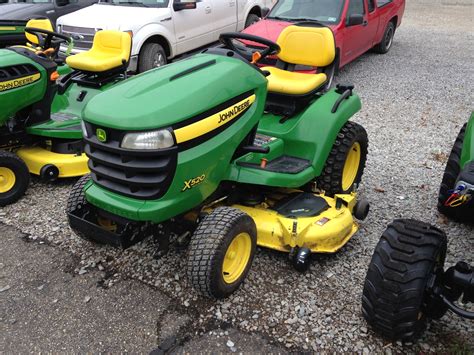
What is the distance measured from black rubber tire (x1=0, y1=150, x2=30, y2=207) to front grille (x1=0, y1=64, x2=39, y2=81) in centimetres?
66

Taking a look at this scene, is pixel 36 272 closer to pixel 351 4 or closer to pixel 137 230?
pixel 137 230

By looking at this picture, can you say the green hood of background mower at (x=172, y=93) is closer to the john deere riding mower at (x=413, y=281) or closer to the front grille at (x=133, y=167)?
the front grille at (x=133, y=167)

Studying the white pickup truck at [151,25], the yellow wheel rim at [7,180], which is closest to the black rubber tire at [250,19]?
the white pickup truck at [151,25]

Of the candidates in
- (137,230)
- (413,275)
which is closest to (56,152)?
(137,230)

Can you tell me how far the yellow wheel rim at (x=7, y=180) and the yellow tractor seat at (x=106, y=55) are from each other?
4.48 ft

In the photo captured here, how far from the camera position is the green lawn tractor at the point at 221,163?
2.49 metres

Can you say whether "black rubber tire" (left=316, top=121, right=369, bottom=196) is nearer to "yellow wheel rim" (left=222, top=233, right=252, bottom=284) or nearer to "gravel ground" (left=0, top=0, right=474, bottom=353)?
"gravel ground" (left=0, top=0, right=474, bottom=353)

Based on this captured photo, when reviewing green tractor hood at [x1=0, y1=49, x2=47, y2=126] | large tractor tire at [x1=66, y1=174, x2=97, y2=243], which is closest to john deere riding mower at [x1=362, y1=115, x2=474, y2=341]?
large tractor tire at [x1=66, y1=174, x2=97, y2=243]

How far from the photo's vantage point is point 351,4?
707cm

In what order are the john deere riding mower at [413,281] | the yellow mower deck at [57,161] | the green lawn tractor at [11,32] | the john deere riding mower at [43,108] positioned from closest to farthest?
the john deere riding mower at [413,281] → the john deere riding mower at [43,108] → the yellow mower deck at [57,161] → the green lawn tractor at [11,32]

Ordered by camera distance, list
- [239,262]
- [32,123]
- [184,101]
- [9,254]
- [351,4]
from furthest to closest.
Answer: [351,4] < [32,123] < [9,254] < [239,262] < [184,101]

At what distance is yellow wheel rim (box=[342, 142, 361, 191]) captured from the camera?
395cm

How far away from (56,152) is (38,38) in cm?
146

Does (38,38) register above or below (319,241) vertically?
above
